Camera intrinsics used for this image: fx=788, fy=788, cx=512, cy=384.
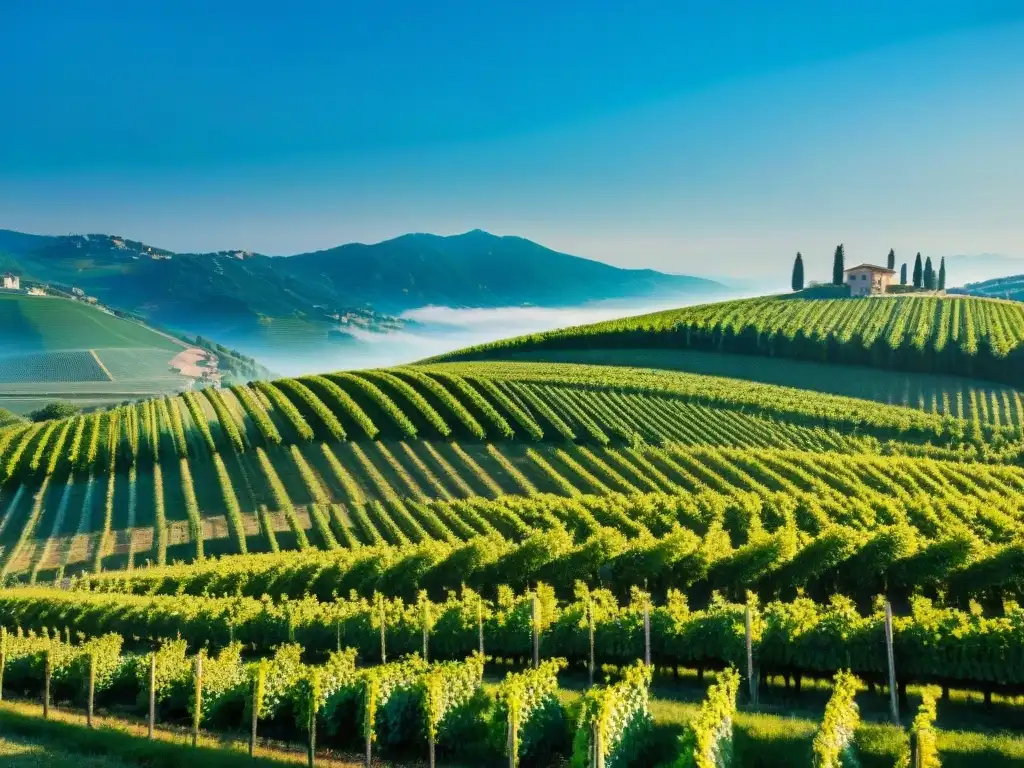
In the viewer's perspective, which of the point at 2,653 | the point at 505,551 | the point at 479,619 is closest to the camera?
the point at 2,653

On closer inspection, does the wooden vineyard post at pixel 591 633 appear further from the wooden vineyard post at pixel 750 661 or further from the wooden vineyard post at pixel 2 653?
the wooden vineyard post at pixel 2 653

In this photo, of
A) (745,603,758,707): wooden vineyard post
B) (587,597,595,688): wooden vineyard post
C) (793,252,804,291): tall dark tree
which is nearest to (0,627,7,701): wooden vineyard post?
(587,597,595,688): wooden vineyard post

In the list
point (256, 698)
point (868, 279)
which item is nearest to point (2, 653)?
point (256, 698)

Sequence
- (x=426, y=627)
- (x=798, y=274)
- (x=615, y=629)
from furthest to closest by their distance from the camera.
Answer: (x=798, y=274) → (x=426, y=627) → (x=615, y=629)

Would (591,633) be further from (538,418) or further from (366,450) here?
(538,418)

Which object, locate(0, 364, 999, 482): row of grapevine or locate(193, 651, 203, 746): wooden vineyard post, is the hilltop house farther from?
locate(193, 651, 203, 746): wooden vineyard post

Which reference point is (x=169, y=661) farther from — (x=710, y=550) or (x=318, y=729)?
(x=710, y=550)
